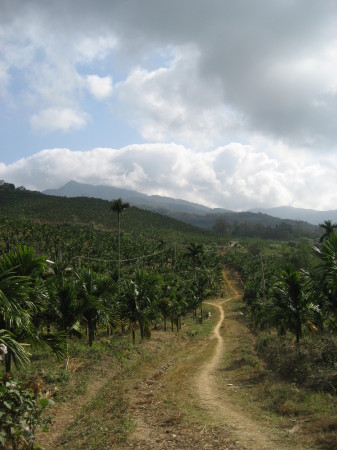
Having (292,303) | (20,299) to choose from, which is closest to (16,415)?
(20,299)

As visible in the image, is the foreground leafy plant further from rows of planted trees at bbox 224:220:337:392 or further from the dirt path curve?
rows of planted trees at bbox 224:220:337:392

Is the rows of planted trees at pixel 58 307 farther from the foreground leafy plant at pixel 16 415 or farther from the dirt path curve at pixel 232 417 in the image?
the dirt path curve at pixel 232 417

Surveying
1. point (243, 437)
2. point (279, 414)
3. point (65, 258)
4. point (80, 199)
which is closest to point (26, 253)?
point (243, 437)

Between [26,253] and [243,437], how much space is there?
279 inches

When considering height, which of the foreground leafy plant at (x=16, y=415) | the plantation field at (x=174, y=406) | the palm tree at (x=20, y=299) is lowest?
the plantation field at (x=174, y=406)

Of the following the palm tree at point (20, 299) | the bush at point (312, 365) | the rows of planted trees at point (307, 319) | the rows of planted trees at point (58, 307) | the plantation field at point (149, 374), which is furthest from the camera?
the rows of planted trees at point (307, 319)

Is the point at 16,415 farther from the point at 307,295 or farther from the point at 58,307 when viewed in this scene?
the point at 307,295

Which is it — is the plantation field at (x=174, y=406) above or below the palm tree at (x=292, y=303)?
below

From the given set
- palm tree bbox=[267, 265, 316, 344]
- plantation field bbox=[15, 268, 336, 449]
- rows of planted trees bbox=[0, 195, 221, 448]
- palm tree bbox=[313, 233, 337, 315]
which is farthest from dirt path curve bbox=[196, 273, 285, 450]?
palm tree bbox=[313, 233, 337, 315]

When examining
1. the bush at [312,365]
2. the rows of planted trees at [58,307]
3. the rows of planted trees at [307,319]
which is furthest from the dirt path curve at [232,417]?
the rows of planted trees at [58,307]

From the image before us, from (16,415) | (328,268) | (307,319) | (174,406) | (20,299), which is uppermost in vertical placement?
(328,268)

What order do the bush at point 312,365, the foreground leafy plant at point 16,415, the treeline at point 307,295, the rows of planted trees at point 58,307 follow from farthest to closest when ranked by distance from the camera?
the treeline at point 307,295, the bush at point 312,365, the rows of planted trees at point 58,307, the foreground leafy plant at point 16,415

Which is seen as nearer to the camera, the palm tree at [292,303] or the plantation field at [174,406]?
the plantation field at [174,406]

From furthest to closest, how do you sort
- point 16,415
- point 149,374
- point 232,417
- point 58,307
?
point 149,374 < point 58,307 < point 232,417 < point 16,415
